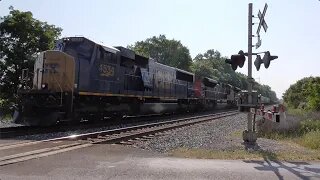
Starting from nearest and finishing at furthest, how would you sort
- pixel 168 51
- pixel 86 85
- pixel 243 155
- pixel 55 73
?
pixel 243 155, pixel 55 73, pixel 86 85, pixel 168 51

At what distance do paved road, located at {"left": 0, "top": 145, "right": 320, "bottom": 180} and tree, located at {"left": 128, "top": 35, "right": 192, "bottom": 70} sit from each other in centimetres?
8939

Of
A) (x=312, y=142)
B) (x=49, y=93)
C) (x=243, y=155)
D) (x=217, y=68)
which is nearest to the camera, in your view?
(x=243, y=155)

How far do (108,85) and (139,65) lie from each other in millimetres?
4714

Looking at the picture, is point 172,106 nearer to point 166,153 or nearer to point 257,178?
point 166,153

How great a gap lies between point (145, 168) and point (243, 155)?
A: 314cm

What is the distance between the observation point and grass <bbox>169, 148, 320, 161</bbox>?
10242mm

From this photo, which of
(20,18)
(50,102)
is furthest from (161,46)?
(50,102)

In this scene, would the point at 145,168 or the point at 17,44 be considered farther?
the point at 17,44

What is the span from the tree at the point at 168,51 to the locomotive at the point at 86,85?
2848 inches

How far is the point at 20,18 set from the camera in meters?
32.3

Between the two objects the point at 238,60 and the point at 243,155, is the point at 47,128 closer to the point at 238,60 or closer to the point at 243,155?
the point at 238,60

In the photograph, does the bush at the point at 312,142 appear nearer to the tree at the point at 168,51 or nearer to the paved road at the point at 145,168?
the paved road at the point at 145,168

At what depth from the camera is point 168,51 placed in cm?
10119

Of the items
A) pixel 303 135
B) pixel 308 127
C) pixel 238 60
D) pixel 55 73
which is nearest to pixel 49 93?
pixel 55 73
